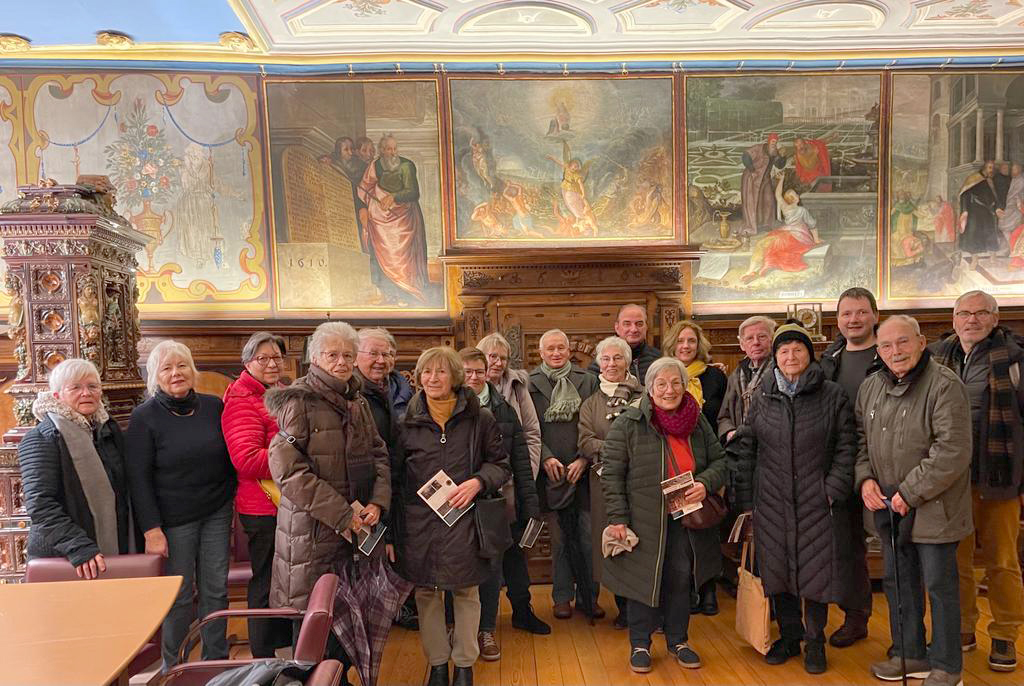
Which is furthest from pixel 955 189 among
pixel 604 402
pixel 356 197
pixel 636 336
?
pixel 356 197

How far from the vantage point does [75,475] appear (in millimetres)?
2789

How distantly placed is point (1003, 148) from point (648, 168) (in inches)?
136

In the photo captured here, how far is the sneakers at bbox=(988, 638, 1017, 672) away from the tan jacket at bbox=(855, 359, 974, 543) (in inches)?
34.5

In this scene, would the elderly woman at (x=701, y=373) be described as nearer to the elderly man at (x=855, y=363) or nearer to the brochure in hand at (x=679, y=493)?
the elderly man at (x=855, y=363)

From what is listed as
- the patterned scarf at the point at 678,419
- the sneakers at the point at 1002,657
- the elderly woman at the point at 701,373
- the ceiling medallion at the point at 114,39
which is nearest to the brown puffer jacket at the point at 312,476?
the patterned scarf at the point at 678,419

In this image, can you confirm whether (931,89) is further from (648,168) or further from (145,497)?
(145,497)

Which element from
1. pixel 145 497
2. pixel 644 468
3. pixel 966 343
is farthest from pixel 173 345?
pixel 966 343

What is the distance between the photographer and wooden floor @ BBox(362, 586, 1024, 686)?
3125mm

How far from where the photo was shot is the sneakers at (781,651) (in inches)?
128

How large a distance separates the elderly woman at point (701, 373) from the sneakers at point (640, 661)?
3.13 ft

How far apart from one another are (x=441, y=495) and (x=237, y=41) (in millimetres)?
4597

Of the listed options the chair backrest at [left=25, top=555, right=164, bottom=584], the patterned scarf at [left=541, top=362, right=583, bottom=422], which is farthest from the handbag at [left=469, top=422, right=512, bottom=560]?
the chair backrest at [left=25, top=555, right=164, bottom=584]

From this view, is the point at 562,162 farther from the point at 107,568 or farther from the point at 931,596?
the point at 107,568

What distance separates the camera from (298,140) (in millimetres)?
5699
